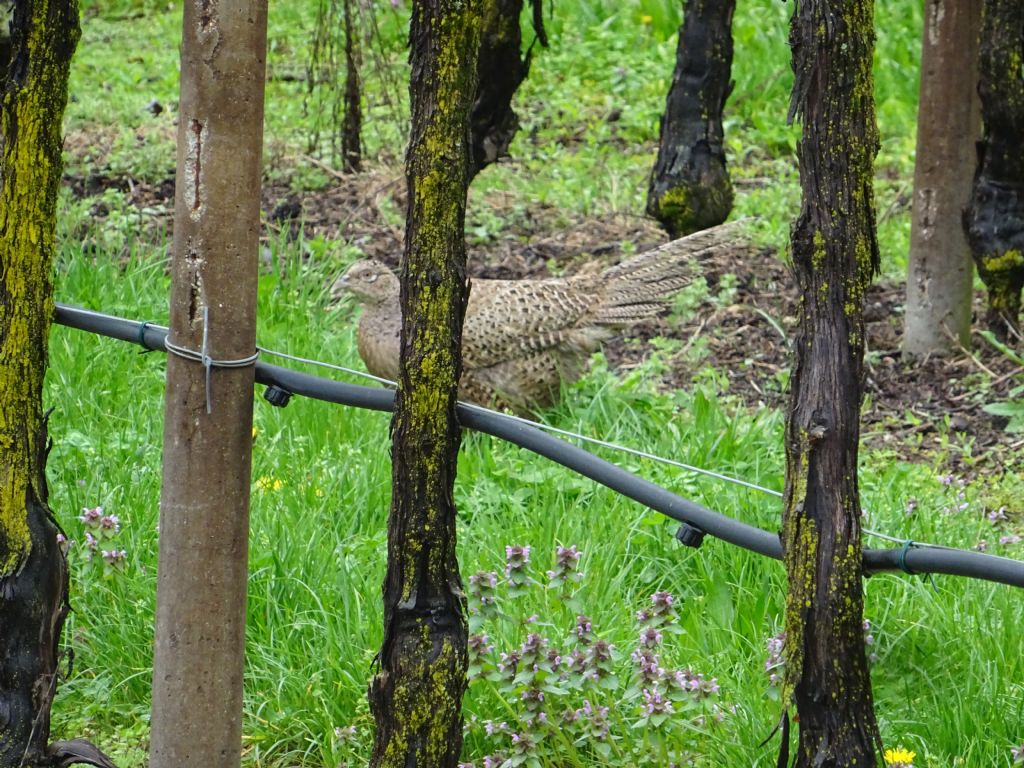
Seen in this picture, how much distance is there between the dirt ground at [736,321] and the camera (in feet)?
16.8

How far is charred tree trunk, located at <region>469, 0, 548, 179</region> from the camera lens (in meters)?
4.99

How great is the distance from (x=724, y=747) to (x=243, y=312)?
1.27 m

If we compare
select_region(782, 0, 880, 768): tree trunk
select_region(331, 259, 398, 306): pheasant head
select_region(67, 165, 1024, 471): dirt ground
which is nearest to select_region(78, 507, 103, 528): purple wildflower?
select_region(782, 0, 880, 768): tree trunk

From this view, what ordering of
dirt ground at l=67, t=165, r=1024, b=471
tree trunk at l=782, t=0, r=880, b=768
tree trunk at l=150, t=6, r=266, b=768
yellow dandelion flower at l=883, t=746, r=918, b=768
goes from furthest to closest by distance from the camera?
dirt ground at l=67, t=165, r=1024, b=471, yellow dandelion flower at l=883, t=746, r=918, b=768, tree trunk at l=150, t=6, r=266, b=768, tree trunk at l=782, t=0, r=880, b=768

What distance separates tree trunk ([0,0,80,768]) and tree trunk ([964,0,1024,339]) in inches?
133

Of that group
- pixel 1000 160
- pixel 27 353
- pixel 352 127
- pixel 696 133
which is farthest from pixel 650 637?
pixel 352 127

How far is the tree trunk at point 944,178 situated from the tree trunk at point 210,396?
11.6 ft

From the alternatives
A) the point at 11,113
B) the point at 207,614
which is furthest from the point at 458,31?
A: the point at 207,614

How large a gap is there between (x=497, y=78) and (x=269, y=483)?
199 cm

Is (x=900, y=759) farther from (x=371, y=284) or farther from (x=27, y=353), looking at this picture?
(x=371, y=284)

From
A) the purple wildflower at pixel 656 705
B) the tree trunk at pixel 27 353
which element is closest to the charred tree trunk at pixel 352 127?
the tree trunk at pixel 27 353

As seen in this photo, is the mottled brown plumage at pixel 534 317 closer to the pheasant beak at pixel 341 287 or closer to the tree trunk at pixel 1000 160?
the pheasant beak at pixel 341 287

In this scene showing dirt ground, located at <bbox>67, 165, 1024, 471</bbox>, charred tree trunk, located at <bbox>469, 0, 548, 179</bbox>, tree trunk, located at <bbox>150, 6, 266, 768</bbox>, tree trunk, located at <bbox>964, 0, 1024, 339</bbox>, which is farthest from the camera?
dirt ground, located at <bbox>67, 165, 1024, 471</bbox>

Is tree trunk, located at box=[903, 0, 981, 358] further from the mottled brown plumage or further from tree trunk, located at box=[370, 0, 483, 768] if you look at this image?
tree trunk, located at box=[370, 0, 483, 768]
